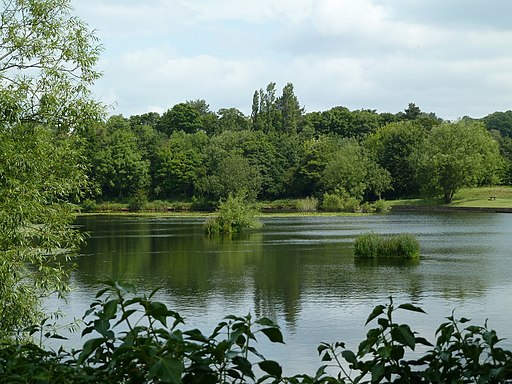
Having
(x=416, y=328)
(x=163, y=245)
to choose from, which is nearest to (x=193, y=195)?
(x=163, y=245)

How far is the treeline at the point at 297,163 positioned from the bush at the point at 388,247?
41.7 m

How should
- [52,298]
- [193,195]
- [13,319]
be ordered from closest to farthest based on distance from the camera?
[13,319] < [52,298] < [193,195]

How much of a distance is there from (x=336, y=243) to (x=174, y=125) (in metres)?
72.0

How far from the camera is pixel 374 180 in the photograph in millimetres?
74750

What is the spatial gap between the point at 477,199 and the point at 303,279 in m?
53.5

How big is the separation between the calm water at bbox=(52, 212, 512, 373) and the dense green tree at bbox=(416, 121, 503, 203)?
3066 cm

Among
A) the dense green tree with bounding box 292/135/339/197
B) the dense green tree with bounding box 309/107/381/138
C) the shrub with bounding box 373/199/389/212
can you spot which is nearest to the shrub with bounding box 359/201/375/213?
the shrub with bounding box 373/199/389/212

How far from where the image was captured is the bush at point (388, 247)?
1101 inches

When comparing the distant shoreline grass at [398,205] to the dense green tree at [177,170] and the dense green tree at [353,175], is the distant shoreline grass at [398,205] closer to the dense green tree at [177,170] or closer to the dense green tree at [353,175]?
the dense green tree at [177,170]

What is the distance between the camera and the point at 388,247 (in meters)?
28.7

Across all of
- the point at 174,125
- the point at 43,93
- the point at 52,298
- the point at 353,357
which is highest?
the point at 174,125

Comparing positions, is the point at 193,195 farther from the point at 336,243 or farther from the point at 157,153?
the point at 336,243

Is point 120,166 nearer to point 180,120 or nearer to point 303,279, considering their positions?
point 180,120

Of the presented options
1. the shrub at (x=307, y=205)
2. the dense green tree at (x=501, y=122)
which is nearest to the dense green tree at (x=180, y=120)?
the shrub at (x=307, y=205)
